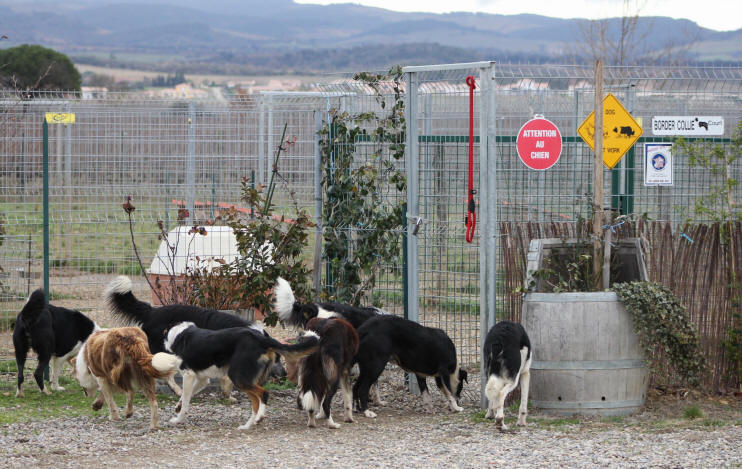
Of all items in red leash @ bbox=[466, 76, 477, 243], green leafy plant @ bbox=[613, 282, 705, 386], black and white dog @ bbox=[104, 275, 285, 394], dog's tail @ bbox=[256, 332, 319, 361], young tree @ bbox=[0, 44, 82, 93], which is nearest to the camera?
dog's tail @ bbox=[256, 332, 319, 361]

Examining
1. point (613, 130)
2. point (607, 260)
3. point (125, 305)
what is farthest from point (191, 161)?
point (607, 260)

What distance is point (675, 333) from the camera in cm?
742

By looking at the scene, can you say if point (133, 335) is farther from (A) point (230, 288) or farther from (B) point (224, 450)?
(A) point (230, 288)

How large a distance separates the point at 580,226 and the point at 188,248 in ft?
14.0

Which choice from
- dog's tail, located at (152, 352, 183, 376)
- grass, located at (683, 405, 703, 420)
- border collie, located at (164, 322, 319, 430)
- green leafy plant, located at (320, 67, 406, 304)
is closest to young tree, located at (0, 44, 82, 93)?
green leafy plant, located at (320, 67, 406, 304)

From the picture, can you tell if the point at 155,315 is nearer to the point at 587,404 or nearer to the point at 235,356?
the point at 235,356

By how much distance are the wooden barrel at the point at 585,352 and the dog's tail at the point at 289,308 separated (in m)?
1.95

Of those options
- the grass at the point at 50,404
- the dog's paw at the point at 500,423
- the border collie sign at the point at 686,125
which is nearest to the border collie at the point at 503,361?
the dog's paw at the point at 500,423

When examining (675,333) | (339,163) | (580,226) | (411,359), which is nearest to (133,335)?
(411,359)

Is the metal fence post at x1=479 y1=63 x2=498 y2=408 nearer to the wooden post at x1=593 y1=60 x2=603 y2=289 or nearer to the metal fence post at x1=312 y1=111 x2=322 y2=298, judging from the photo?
the wooden post at x1=593 y1=60 x2=603 y2=289

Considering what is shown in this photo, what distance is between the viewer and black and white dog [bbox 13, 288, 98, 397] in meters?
8.11

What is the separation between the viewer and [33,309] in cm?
810

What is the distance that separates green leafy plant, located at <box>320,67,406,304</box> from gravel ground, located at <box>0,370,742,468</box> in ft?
6.01

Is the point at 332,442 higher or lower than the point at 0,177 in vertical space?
lower
